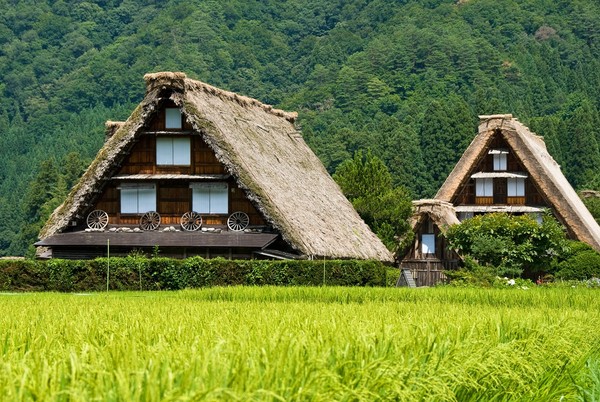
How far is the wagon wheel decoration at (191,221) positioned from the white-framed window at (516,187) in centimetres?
1999

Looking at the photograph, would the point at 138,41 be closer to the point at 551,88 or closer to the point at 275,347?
the point at 551,88

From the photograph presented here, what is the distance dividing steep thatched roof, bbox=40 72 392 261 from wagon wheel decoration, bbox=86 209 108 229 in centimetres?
33

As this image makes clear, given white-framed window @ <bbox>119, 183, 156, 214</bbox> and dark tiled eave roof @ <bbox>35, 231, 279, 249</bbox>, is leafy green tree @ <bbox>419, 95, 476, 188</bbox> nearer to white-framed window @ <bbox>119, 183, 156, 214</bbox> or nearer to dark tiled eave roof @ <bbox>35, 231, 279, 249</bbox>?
white-framed window @ <bbox>119, 183, 156, 214</bbox>

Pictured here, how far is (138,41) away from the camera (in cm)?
11588

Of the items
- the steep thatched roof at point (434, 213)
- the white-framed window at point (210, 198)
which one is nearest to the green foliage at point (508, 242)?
the steep thatched roof at point (434, 213)

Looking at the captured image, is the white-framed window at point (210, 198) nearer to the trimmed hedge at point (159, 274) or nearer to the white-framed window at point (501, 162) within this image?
the trimmed hedge at point (159, 274)

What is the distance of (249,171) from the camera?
1180 inches

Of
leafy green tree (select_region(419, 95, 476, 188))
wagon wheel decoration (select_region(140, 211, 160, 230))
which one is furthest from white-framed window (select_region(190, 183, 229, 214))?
leafy green tree (select_region(419, 95, 476, 188))

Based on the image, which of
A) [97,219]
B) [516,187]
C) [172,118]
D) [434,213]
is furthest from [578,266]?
[97,219]

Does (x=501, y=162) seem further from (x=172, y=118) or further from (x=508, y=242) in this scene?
(x=172, y=118)

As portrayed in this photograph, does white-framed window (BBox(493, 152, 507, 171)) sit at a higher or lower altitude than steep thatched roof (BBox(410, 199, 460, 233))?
higher

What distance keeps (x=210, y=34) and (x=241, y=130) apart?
3280 inches

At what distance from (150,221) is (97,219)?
158 centimetres

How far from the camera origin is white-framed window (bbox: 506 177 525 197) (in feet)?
156
